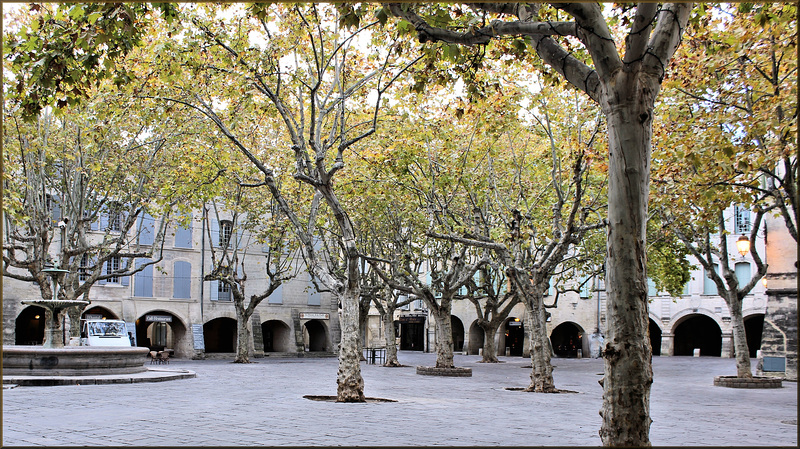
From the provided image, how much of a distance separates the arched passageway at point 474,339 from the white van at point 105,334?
25246 mm

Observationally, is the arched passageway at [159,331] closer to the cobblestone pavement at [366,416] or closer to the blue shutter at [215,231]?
the blue shutter at [215,231]

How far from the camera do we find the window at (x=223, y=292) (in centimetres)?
3978

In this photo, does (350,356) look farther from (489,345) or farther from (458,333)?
(458,333)

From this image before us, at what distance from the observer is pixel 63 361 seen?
1758cm

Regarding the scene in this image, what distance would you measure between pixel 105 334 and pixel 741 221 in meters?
32.8

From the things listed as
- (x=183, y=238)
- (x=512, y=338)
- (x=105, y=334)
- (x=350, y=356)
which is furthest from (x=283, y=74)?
(x=512, y=338)

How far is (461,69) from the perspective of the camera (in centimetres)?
955

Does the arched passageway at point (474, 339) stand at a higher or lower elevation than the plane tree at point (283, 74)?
lower

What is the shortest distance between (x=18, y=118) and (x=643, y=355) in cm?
1995

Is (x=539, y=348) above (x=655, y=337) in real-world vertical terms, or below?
above

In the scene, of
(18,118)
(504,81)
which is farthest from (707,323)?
(18,118)

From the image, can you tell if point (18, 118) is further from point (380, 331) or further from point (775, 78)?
point (380, 331)

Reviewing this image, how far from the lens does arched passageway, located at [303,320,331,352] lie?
45.9 meters

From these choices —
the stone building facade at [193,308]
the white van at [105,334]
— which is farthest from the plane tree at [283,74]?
the stone building facade at [193,308]
